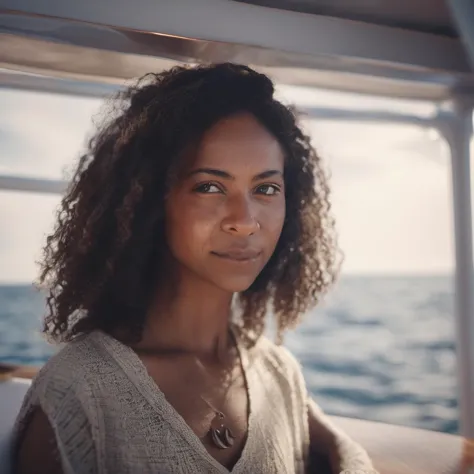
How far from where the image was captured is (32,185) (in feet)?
3.97

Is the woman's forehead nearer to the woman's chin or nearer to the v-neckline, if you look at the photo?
the woman's chin

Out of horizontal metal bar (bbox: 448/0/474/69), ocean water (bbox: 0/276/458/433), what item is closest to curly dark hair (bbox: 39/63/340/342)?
horizontal metal bar (bbox: 448/0/474/69)

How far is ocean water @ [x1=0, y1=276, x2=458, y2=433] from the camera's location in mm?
9609

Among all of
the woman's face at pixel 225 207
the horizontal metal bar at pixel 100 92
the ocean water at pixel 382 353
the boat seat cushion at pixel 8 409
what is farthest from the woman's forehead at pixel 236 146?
the ocean water at pixel 382 353

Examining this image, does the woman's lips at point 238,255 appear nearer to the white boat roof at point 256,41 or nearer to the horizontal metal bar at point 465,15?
the white boat roof at point 256,41

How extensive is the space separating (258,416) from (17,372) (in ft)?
1.61

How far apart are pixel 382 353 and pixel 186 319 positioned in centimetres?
1445

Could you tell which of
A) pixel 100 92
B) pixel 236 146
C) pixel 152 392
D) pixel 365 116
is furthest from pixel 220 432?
pixel 365 116

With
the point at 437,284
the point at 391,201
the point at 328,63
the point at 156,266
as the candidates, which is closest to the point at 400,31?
the point at 328,63

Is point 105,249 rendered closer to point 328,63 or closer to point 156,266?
point 156,266

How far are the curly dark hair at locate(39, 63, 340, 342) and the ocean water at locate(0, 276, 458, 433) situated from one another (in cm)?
397

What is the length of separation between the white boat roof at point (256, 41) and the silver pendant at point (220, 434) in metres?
0.66

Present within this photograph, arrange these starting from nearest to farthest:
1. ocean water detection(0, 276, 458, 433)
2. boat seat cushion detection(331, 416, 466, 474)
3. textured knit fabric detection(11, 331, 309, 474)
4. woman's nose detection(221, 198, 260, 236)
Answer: textured knit fabric detection(11, 331, 309, 474)
woman's nose detection(221, 198, 260, 236)
boat seat cushion detection(331, 416, 466, 474)
ocean water detection(0, 276, 458, 433)

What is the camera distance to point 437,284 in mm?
25625
